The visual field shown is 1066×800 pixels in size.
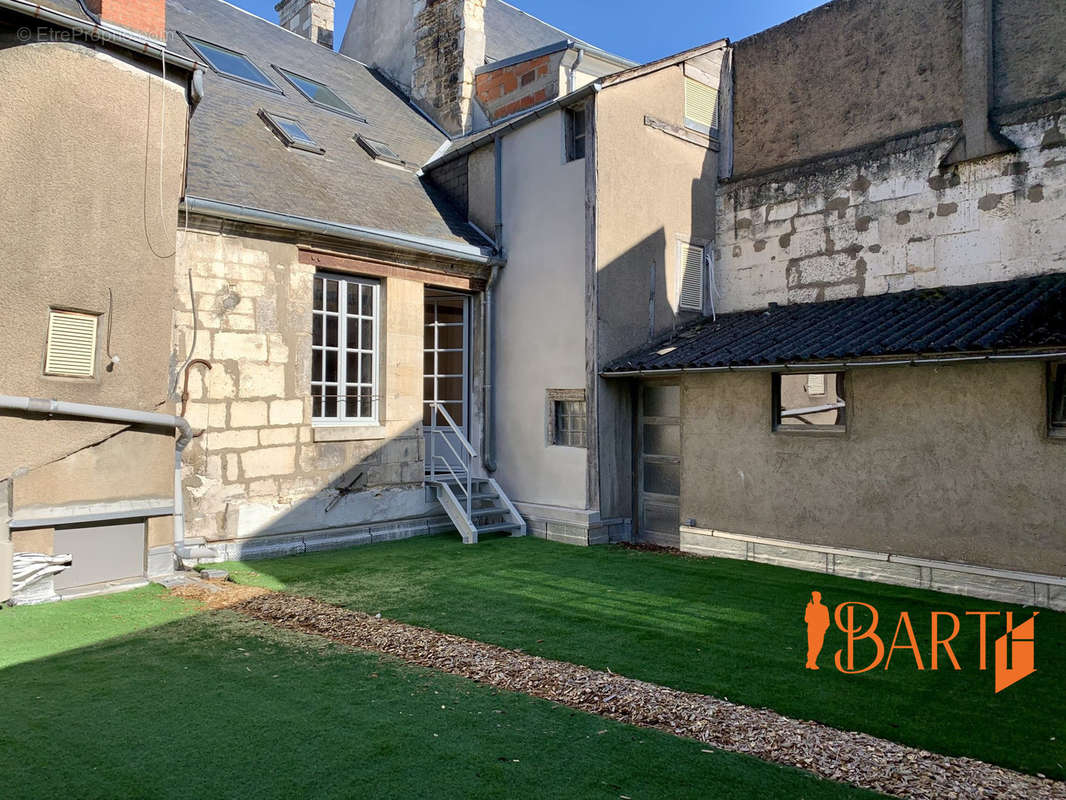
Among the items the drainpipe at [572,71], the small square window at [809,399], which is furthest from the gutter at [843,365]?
the drainpipe at [572,71]

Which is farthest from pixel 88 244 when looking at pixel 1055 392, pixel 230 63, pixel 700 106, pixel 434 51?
pixel 434 51

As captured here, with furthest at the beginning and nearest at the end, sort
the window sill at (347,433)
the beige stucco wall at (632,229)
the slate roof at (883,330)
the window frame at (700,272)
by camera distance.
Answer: the window frame at (700,272) < the beige stucco wall at (632,229) < the window sill at (347,433) < the slate roof at (883,330)

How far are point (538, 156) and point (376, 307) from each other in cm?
317

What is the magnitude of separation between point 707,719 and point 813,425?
485 cm

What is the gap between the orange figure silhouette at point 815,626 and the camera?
5184mm

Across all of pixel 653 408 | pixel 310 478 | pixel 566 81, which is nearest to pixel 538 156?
pixel 566 81

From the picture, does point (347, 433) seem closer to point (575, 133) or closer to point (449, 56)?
point (575, 133)

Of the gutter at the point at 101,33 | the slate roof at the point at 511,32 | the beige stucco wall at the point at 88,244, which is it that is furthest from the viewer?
the slate roof at the point at 511,32

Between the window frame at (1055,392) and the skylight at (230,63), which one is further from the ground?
the skylight at (230,63)

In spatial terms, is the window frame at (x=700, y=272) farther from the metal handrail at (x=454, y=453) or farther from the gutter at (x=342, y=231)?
the metal handrail at (x=454, y=453)

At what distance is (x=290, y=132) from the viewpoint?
34.7ft

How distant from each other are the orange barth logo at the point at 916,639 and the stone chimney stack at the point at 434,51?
10.8 metres

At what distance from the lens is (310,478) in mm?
9133

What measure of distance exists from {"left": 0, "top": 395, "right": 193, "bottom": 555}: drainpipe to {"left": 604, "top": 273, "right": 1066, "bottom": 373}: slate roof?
509 centimetres
